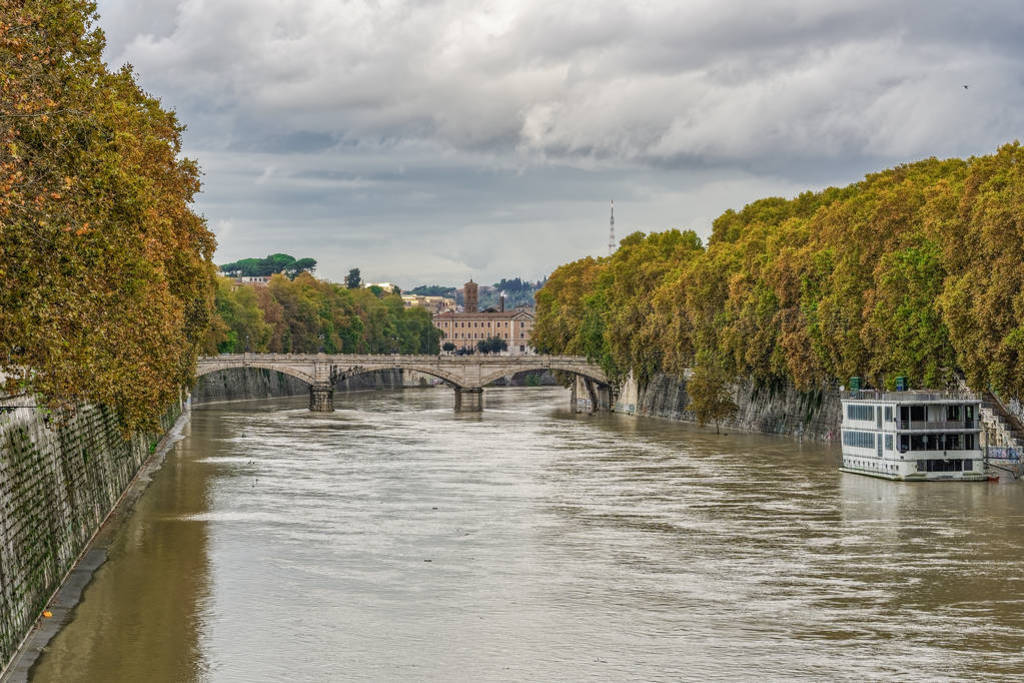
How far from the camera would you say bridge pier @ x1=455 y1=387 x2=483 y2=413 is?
13512cm

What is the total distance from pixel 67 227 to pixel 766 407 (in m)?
78.1

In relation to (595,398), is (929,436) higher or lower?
lower

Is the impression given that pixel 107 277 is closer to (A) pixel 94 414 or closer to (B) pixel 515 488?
(A) pixel 94 414

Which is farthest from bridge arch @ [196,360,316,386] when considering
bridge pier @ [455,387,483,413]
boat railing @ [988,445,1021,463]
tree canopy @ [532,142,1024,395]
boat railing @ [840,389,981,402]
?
boat railing @ [988,445,1021,463]

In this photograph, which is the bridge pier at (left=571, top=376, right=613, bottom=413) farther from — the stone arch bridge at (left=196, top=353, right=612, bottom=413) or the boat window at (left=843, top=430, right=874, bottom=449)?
the boat window at (left=843, top=430, right=874, bottom=449)

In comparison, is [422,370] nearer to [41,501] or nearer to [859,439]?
[859,439]

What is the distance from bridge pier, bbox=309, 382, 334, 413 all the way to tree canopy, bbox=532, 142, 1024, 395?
2415cm

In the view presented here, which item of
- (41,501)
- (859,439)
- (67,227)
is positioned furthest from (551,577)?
(859,439)

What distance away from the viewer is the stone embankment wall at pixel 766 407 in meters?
89.1

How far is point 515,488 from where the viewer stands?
64.3 m

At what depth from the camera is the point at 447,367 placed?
137375 mm

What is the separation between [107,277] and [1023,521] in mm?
32189

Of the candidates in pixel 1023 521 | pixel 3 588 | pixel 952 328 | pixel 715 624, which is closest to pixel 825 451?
pixel 952 328

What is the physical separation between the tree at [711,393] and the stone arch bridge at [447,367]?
107 ft
